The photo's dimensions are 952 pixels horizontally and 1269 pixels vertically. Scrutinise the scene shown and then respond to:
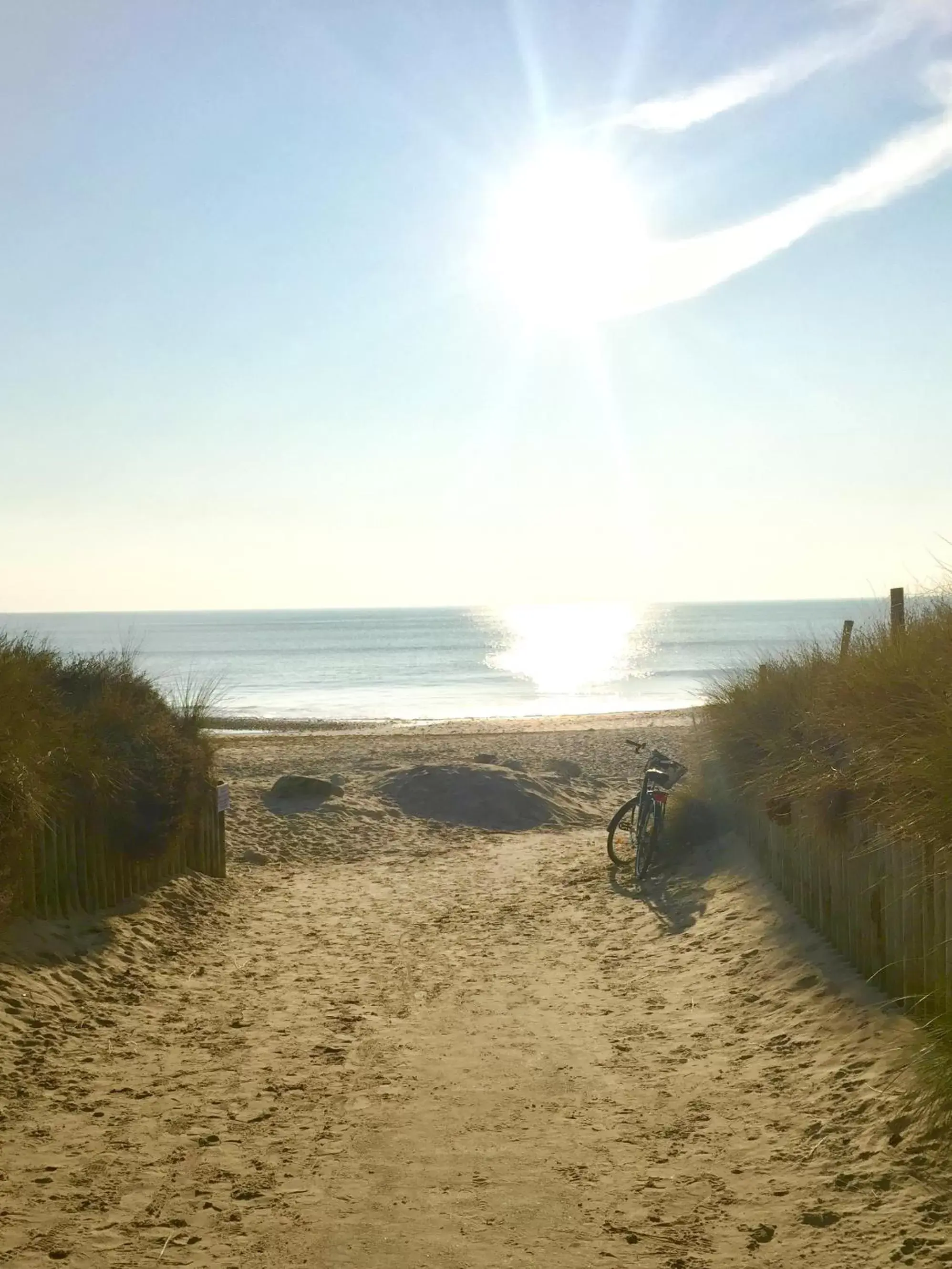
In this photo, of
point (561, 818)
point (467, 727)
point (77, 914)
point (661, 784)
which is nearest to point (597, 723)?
point (467, 727)

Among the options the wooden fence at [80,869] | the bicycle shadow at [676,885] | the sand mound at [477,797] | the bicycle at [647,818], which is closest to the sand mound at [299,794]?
the sand mound at [477,797]

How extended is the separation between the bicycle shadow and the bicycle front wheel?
120 mm

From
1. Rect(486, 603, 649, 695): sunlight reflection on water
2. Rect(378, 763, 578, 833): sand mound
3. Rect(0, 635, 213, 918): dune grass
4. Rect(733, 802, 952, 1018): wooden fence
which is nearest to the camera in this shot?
Rect(733, 802, 952, 1018): wooden fence

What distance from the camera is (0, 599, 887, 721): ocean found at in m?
43.2

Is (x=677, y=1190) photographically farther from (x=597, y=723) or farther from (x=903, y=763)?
(x=597, y=723)

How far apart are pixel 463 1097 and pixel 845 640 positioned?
546 cm

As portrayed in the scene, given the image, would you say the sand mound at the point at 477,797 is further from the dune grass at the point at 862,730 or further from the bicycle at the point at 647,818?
the dune grass at the point at 862,730

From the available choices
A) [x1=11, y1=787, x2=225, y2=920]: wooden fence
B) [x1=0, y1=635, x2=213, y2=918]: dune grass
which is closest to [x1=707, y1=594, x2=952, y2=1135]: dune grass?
[x1=0, y1=635, x2=213, y2=918]: dune grass

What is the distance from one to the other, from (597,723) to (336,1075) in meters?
28.6

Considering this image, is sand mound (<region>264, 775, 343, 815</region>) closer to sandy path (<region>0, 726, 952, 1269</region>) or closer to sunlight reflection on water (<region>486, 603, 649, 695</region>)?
sandy path (<region>0, 726, 952, 1269</region>)

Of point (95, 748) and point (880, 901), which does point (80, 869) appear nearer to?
point (95, 748)

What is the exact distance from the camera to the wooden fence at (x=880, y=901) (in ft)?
16.4

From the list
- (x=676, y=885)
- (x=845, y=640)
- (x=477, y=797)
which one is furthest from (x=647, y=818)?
(x=477, y=797)

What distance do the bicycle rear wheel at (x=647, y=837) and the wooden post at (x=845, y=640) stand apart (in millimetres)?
2295
